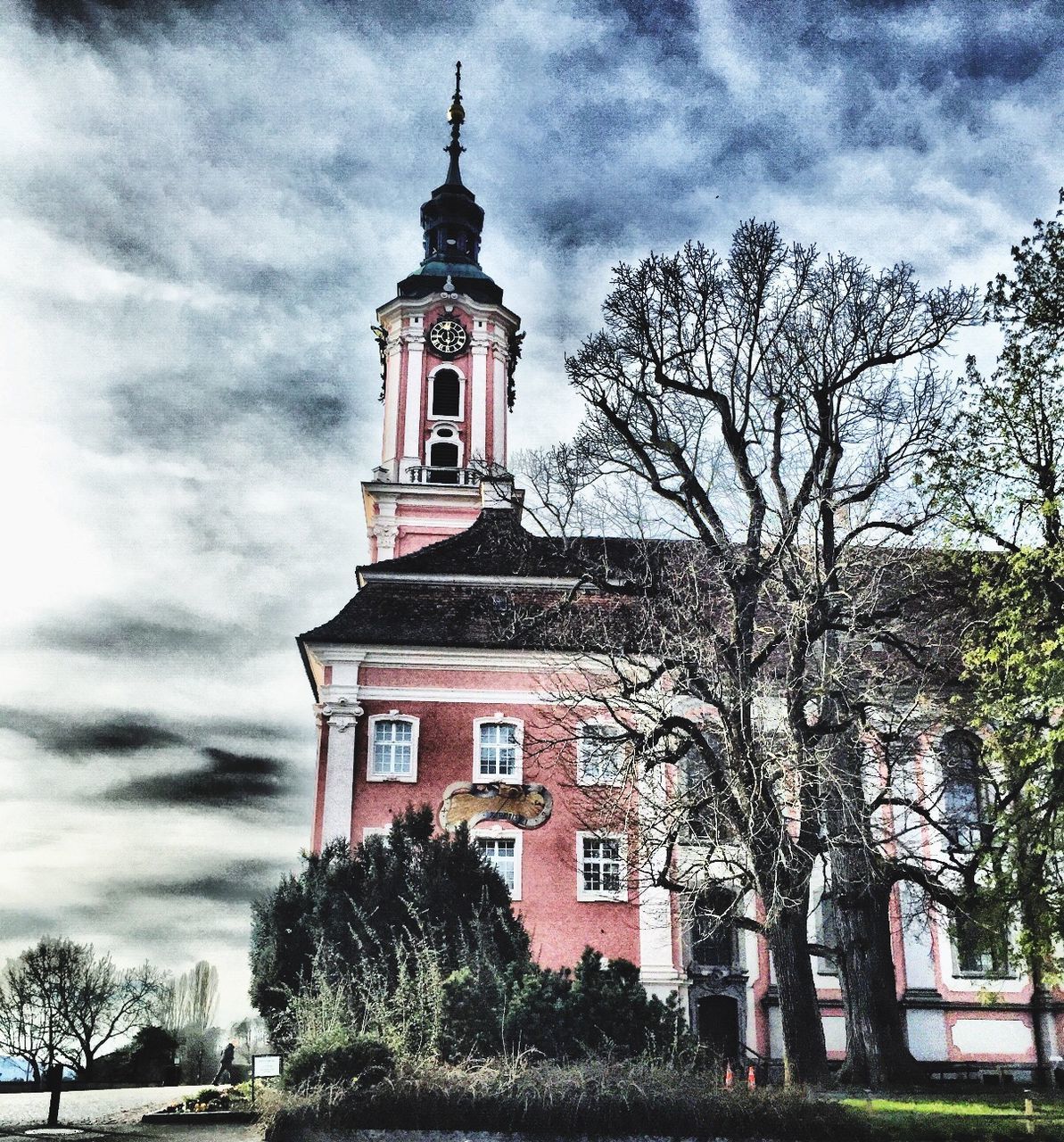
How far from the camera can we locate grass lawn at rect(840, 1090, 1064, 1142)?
13602 mm

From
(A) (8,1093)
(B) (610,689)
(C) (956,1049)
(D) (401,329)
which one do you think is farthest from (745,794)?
(D) (401,329)

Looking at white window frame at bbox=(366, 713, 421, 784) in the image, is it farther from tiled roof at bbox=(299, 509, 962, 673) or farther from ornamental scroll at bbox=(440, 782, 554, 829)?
A: tiled roof at bbox=(299, 509, 962, 673)

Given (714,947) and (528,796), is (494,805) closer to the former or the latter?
(528,796)

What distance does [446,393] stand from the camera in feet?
145

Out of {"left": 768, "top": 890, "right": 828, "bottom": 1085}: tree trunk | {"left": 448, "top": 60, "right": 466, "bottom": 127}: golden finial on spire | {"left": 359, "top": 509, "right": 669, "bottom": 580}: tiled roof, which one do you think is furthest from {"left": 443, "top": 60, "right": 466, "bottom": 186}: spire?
{"left": 768, "top": 890, "right": 828, "bottom": 1085}: tree trunk

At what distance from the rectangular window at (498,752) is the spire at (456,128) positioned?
99.7 ft

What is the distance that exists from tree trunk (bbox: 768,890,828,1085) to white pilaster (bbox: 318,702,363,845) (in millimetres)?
11513

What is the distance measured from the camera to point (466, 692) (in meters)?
28.3

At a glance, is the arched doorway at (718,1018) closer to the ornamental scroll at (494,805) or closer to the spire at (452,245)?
the ornamental scroll at (494,805)

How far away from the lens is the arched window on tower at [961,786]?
67.7 feet

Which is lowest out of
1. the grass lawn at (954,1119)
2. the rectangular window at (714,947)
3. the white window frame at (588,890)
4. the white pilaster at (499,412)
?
the grass lawn at (954,1119)

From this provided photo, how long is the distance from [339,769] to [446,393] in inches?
794

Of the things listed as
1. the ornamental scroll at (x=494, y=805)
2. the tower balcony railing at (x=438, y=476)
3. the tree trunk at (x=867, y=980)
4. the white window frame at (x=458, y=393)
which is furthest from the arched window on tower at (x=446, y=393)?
the tree trunk at (x=867, y=980)

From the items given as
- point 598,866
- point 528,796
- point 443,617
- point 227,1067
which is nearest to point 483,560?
point 443,617
